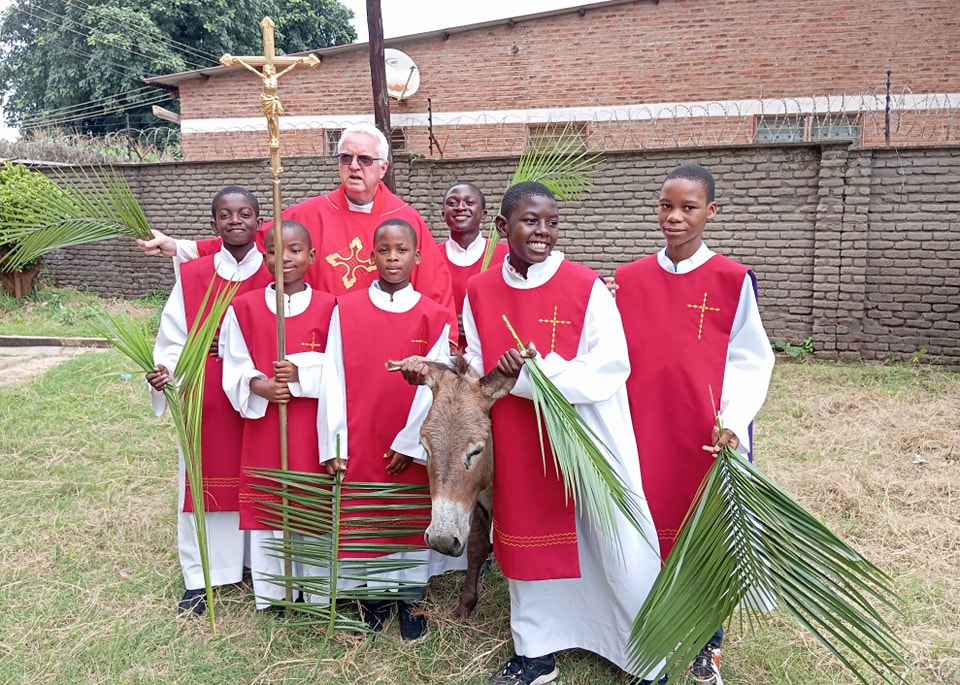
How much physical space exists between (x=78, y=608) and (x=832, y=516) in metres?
4.61

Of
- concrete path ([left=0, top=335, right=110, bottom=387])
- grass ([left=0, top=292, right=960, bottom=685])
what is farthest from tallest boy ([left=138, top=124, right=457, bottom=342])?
concrete path ([left=0, top=335, right=110, bottom=387])

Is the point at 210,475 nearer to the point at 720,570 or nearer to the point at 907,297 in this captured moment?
the point at 720,570

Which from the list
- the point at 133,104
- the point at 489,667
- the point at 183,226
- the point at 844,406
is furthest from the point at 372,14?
the point at 133,104

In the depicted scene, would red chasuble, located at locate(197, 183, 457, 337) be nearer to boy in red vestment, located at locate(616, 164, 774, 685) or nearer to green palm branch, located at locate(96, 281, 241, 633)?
green palm branch, located at locate(96, 281, 241, 633)

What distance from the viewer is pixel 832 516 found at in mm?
4852

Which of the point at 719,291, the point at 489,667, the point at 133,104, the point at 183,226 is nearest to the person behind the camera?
the point at 719,291

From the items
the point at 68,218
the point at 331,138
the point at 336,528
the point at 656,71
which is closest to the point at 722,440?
the point at 336,528

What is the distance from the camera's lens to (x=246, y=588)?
381cm

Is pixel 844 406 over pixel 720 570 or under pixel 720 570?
under

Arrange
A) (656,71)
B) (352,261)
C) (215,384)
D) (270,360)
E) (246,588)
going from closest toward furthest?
(270,360) < (215,384) < (246,588) < (352,261) < (656,71)

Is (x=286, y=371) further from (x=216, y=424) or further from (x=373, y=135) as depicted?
(x=373, y=135)

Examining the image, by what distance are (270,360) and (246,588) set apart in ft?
4.31

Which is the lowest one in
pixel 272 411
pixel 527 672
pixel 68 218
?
pixel 527 672

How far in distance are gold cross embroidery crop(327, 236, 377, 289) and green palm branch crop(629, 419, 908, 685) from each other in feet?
7.25
